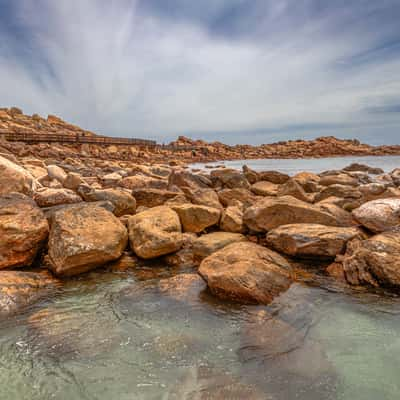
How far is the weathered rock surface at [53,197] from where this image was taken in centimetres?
662

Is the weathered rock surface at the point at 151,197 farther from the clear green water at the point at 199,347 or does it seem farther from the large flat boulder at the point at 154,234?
the clear green water at the point at 199,347

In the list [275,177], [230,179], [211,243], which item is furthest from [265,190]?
[211,243]

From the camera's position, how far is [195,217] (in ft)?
21.3

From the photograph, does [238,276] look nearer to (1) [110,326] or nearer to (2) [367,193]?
(1) [110,326]

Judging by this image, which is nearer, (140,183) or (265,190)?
(265,190)

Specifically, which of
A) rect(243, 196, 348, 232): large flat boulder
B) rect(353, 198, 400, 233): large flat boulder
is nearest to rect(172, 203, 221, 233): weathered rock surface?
rect(243, 196, 348, 232): large flat boulder

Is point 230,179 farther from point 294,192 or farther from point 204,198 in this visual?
point 204,198

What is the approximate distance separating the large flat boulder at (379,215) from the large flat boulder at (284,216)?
418 mm

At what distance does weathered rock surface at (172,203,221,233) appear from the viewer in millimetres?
6488

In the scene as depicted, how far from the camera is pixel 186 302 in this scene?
4.23 metres

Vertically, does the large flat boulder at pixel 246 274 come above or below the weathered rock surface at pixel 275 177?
below

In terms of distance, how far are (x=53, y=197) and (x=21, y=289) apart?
2.89 metres

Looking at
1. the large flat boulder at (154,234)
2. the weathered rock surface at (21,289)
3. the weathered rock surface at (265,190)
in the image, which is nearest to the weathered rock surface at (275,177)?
the weathered rock surface at (265,190)

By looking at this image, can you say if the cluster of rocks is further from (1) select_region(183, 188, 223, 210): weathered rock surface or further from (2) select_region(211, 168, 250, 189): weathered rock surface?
(2) select_region(211, 168, 250, 189): weathered rock surface
